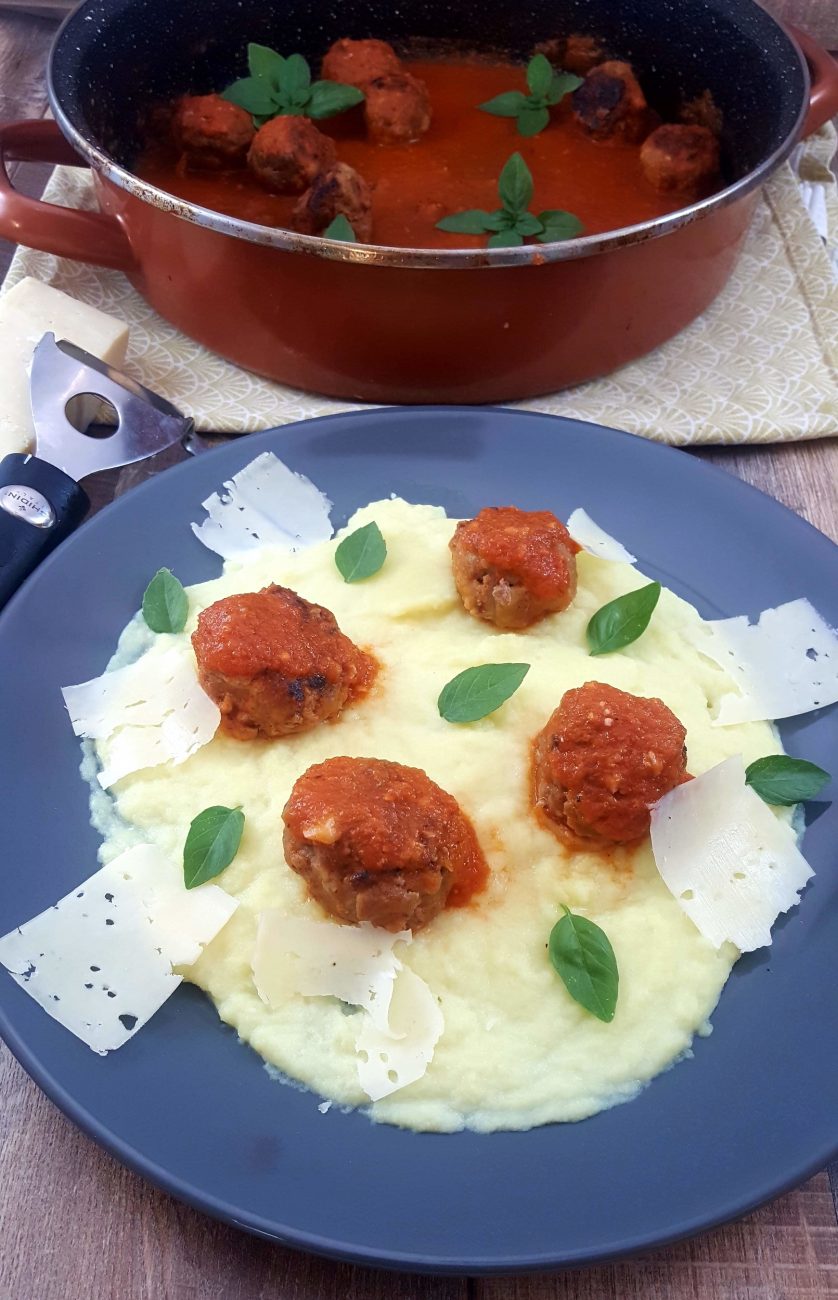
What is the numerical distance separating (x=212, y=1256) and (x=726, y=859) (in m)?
1.21

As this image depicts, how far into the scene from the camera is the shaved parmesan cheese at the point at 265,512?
9.67ft

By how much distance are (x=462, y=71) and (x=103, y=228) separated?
1763mm

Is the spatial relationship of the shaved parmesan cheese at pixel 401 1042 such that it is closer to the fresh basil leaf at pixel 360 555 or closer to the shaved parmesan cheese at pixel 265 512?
the fresh basil leaf at pixel 360 555

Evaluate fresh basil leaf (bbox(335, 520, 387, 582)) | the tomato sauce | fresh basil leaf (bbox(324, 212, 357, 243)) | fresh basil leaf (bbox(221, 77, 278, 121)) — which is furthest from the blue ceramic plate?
fresh basil leaf (bbox(221, 77, 278, 121))

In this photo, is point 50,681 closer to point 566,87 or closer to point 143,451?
point 143,451

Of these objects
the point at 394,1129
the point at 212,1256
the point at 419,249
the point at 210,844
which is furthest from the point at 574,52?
the point at 212,1256

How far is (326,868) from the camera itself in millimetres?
2088

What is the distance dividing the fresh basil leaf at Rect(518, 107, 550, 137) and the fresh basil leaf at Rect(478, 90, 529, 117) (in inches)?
1.0

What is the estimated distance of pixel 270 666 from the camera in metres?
2.37

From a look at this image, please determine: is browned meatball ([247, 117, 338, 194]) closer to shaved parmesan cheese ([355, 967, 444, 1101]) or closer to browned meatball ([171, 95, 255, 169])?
browned meatball ([171, 95, 255, 169])

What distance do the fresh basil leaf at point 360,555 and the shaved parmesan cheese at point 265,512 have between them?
0.70ft

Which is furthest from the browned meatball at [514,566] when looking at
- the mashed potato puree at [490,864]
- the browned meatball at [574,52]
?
the browned meatball at [574,52]

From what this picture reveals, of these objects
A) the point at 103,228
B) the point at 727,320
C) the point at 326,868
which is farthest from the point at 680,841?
the point at 103,228

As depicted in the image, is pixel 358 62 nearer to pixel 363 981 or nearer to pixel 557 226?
pixel 557 226
